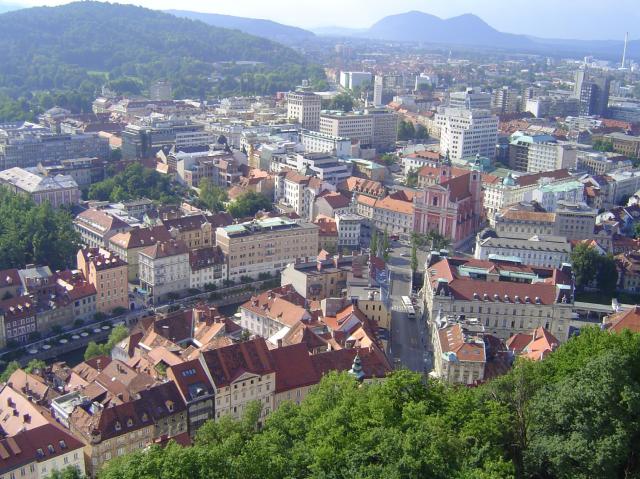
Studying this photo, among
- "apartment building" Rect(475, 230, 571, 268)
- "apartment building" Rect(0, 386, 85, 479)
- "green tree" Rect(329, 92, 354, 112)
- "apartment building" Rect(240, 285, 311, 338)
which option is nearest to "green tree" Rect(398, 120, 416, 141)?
"green tree" Rect(329, 92, 354, 112)

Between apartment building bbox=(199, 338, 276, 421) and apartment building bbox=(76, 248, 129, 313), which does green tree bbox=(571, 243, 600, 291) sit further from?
apartment building bbox=(76, 248, 129, 313)

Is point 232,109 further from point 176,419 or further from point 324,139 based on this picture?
point 176,419

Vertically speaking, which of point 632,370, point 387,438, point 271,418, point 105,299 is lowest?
point 105,299

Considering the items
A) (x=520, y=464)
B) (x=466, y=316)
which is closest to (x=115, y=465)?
(x=520, y=464)

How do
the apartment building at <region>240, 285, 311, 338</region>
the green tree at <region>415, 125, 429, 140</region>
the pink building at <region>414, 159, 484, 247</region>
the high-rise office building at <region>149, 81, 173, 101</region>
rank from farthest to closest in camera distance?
the high-rise office building at <region>149, 81, 173, 101</region>
the green tree at <region>415, 125, 429, 140</region>
the pink building at <region>414, 159, 484, 247</region>
the apartment building at <region>240, 285, 311, 338</region>

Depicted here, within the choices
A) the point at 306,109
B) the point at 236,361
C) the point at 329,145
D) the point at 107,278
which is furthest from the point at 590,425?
the point at 306,109

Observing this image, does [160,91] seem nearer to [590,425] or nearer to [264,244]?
[264,244]

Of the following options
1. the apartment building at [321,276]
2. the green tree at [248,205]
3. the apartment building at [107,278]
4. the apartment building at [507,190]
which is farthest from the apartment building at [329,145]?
the apartment building at [107,278]
